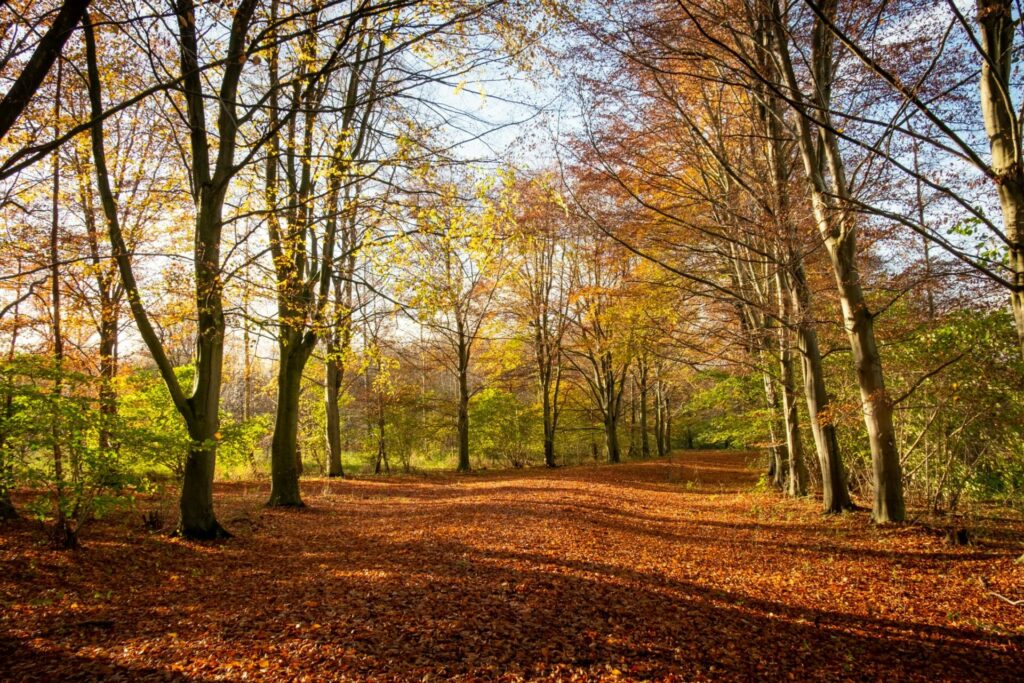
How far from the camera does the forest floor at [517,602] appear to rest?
3324 mm

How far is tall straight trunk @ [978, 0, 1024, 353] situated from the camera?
456 centimetres

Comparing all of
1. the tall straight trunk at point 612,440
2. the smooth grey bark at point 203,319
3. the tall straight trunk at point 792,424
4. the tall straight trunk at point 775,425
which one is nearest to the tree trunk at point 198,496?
the smooth grey bark at point 203,319

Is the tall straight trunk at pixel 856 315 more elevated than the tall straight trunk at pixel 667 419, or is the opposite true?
the tall straight trunk at pixel 856 315

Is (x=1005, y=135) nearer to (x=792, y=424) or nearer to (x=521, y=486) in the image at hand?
(x=792, y=424)

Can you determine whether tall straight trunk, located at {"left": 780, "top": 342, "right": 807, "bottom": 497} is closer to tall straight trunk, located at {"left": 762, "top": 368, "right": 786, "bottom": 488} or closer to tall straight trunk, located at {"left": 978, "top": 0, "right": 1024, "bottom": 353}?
tall straight trunk, located at {"left": 762, "top": 368, "right": 786, "bottom": 488}

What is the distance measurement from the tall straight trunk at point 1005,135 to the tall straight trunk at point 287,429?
9.92 metres

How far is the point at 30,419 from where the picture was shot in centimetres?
494

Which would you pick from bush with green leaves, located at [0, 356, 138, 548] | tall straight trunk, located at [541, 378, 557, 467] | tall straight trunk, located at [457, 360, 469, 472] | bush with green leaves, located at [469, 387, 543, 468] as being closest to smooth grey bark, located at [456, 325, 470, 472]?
tall straight trunk, located at [457, 360, 469, 472]

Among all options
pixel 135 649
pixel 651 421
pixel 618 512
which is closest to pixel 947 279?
pixel 618 512

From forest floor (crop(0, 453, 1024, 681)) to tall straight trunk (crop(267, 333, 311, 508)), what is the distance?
73.8 inches

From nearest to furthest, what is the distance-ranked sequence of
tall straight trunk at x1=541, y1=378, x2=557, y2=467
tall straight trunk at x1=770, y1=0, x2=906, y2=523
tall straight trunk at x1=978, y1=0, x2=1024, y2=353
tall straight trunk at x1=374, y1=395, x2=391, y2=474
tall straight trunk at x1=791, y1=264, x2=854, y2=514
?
tall straight trunk at x1=978, y1=0, x2=1024, y2=353 < tall straight trunk at x1=770, y1=0, x2=906, y2=523 < tall straight trunk at x1=791, y1=264, x2=854, y2=514 < tall straight trunk at x1=374, y1=395, x2=391, y2=474 < tall straight trunk at x1=541, y1=378, x2=557, y2=467

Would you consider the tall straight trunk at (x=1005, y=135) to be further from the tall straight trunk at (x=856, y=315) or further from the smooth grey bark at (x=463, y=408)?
the smooth grey bark at (x=463, y=408)

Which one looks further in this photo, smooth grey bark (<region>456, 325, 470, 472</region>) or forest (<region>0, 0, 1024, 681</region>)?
smooth grey bark (<region>456, 325, 470, 472</region>)

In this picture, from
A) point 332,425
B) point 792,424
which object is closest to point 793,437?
point 792,424
